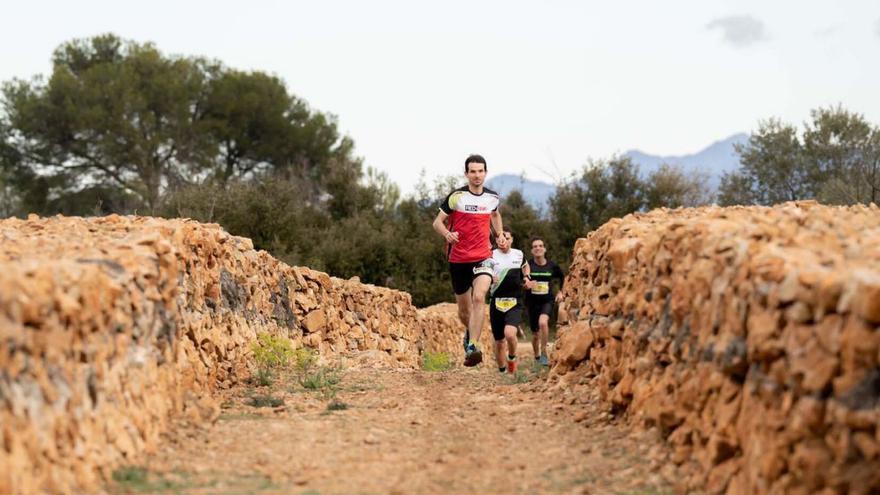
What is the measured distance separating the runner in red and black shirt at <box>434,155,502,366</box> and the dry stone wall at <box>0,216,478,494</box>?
2.52 metres

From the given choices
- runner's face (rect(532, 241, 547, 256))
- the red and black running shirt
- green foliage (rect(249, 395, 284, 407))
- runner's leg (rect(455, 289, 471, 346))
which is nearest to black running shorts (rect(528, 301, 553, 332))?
runner's face (rect(532, 241, 547, 256))

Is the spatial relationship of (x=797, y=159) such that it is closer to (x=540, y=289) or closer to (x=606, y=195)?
(x=606, y=195)

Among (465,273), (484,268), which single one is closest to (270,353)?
(465,273)

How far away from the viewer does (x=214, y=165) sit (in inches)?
2208

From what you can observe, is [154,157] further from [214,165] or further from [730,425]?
[730,425]

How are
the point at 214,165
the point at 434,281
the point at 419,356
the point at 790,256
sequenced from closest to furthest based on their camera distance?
the point at 790,256 < the point at 419,356 < the point at 434,281 < the point at 214,165

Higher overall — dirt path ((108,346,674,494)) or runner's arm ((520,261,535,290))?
runner's arm ((520,261,535,290))

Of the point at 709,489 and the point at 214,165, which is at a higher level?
the point at 214,165

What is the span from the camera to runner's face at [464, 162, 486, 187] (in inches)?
497

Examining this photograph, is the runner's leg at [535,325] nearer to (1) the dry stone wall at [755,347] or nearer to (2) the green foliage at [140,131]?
(1) the dry stone wall at [755,347]

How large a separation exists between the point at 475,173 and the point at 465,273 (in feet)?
3.85

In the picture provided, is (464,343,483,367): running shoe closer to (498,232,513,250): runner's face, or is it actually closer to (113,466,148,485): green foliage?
(498,232,513,250): runner's face

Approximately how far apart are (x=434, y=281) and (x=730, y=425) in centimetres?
3032

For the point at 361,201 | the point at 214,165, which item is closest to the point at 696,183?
the point at 361,201
